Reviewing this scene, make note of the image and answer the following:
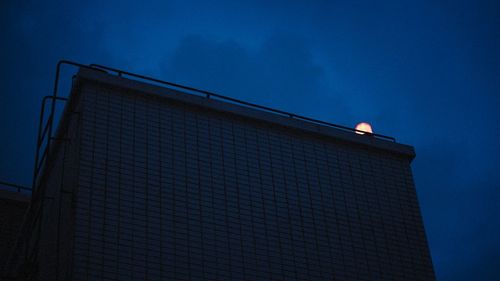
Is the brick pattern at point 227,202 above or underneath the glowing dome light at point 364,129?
underneath

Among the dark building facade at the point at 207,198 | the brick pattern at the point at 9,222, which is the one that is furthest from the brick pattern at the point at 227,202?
the brick pattern at the point at 9,222

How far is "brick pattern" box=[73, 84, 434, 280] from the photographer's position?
14.5 m

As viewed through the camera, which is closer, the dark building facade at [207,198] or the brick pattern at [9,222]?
the dark building facade at [207,198]

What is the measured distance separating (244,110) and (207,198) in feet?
9.46

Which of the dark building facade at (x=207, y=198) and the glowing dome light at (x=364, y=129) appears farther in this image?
the glowing dome light at (x=364, y=129)

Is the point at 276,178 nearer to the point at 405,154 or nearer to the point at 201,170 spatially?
the point at 201,170

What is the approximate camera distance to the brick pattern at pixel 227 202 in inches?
572

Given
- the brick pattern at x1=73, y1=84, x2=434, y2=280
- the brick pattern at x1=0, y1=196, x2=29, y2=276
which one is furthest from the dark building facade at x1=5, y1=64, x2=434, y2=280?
the brick pattern at x1=0, y1=196, x2=29, y2=276

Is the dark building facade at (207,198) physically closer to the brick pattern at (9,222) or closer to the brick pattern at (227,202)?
the brick pattern at (227,202)

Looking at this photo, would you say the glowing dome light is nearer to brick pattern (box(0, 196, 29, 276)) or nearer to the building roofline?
the building roofline

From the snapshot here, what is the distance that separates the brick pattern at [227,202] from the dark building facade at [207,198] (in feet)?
0.09

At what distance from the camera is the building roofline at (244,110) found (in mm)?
16266

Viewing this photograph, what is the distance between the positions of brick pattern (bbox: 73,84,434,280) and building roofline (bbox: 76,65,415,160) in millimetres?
209

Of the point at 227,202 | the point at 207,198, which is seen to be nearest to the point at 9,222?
the point at 207,198
